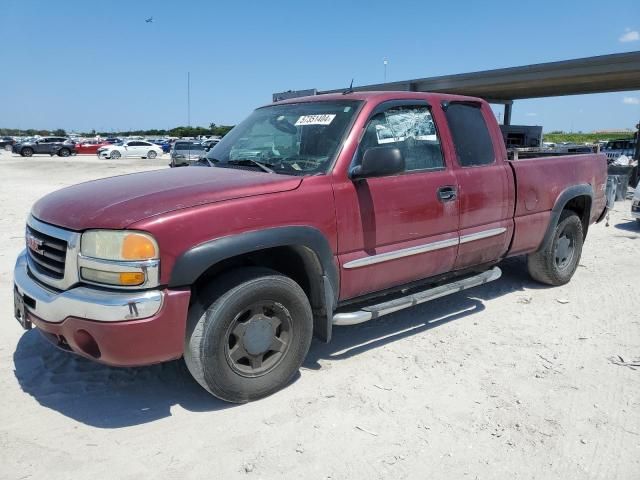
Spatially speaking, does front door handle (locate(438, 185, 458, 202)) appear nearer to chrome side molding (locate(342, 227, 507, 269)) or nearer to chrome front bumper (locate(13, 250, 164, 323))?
chrome side molding (locate(342, 227, 507, 269))

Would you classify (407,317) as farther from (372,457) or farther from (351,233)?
(372,457)

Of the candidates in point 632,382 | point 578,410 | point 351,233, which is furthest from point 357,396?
point 632,382

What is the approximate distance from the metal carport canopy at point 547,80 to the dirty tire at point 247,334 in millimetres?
20899

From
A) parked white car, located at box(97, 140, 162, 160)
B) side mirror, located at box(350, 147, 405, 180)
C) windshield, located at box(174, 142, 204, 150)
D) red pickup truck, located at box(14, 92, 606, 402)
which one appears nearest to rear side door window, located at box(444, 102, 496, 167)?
red pickup truck, located at box(14, 92, 606, 402)

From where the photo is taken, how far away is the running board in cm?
352

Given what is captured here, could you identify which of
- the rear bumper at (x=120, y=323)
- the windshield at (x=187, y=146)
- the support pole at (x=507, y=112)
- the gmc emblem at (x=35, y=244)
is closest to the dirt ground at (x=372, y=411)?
the rear bumper at (x=120, y=323)

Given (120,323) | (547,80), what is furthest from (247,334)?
(547,80)

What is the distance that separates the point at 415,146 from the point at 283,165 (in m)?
1.08

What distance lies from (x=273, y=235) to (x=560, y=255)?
12.8 ft

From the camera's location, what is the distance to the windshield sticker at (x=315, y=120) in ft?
12.3

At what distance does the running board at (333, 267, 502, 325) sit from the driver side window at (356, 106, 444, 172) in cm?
97

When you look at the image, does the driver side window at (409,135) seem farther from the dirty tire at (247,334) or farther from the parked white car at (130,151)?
the parked white car at (130,151)

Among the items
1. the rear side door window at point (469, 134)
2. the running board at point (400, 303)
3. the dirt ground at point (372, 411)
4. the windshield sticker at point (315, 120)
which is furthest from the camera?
the rear side door window at point (469, 134)

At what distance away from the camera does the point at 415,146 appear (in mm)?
3994
